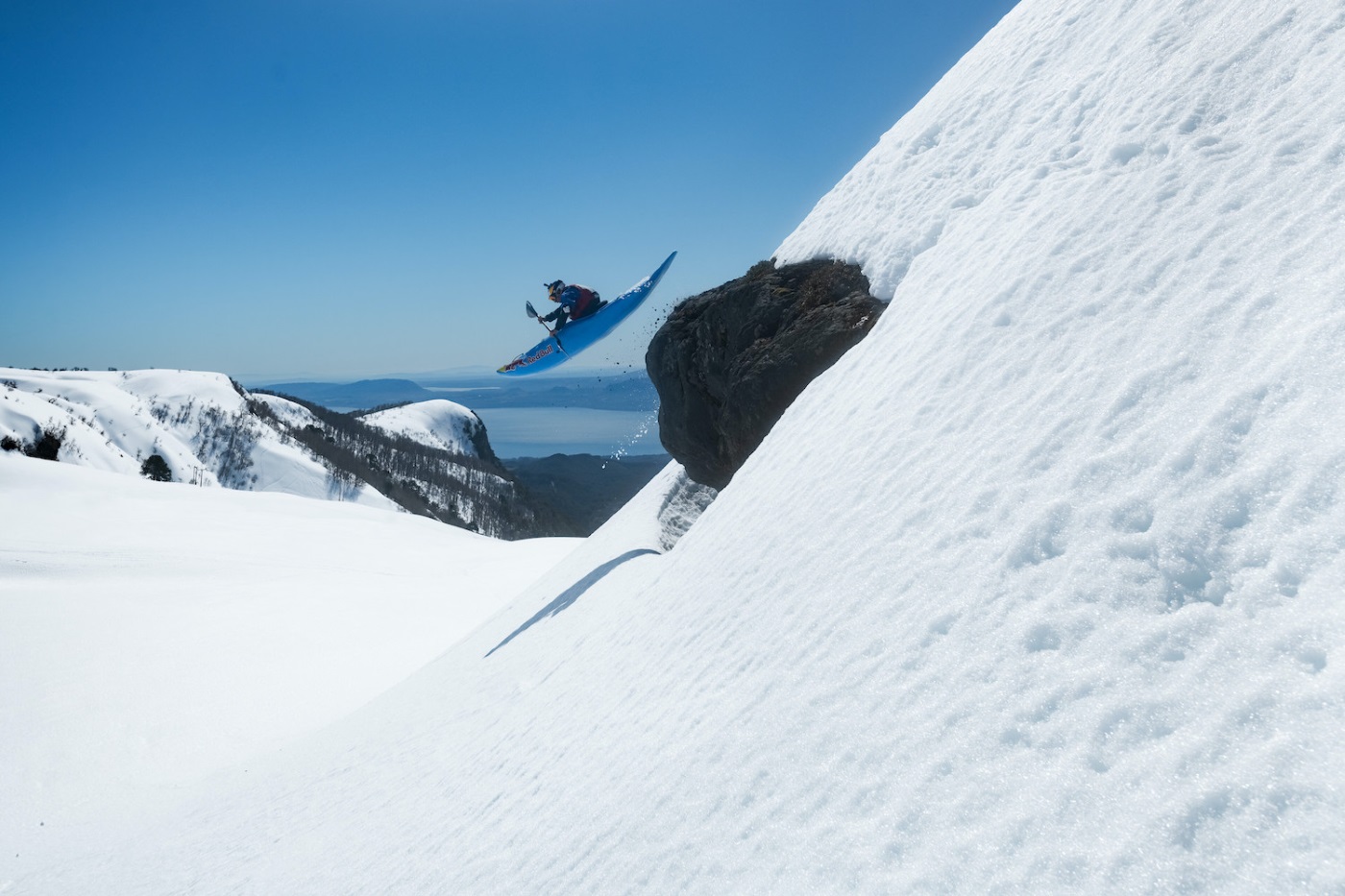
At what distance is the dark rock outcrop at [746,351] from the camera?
9.90 meters

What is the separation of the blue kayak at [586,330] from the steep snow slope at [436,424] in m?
137

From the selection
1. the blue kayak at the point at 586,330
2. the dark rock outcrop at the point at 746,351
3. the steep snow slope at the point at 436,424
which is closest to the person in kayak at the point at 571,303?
the blue kayak at the point at 586,330

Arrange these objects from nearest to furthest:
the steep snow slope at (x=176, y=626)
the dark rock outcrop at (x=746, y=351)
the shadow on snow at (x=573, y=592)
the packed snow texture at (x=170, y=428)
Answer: the dark rock outcrop at (x=746, y=351), the steep snow slope at (x=176, y=626), the shadow on snow at (x=573, y=592), the packed snow texture at (x=170, y=428)

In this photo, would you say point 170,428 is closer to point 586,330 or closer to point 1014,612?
point 586,330

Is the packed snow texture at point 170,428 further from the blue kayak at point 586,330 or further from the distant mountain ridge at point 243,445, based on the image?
the blue kayak at point 586,330

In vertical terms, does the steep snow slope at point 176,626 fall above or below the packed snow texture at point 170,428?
below

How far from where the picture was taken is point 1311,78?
579 centimetres

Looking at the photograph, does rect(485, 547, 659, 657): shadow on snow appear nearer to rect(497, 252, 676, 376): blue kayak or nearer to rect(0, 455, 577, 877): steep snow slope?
rect(0, 455, 577, 877): steep snow slope

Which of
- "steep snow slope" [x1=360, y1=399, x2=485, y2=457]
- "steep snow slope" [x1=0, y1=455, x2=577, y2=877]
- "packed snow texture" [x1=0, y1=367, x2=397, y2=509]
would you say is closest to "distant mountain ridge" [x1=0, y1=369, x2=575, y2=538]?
"packed snow texture" [x1=0, y1=367, x2=397, y2=509]

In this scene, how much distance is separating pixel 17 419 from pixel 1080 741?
210 feet

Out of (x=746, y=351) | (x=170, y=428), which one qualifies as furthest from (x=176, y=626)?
(x=170, y=428)

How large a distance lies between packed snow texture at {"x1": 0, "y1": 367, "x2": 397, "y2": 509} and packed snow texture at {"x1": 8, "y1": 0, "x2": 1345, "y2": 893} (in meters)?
55.7

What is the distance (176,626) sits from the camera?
55.6 feet

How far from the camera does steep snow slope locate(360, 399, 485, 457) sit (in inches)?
6225
